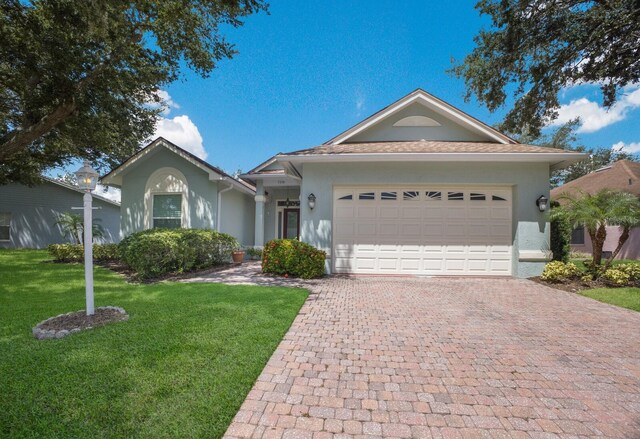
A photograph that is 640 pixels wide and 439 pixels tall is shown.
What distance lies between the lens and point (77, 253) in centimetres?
1137

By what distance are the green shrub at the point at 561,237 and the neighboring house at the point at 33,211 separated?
22.4m

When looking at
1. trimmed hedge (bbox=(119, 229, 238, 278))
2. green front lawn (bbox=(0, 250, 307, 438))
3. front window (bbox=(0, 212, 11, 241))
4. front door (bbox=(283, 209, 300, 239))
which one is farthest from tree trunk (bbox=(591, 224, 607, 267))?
front window (bbox=(0, 212, 11, 241))

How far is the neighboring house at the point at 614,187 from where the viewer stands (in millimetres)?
14352

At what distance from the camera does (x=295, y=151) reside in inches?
341

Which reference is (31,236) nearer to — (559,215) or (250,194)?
(250,194)

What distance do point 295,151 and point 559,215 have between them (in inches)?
316

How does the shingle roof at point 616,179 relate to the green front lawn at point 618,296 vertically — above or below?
above

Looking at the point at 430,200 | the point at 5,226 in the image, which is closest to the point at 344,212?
the point at 430,200

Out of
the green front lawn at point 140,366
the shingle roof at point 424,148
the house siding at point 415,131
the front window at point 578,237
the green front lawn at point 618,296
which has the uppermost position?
the house siding at point 415,131

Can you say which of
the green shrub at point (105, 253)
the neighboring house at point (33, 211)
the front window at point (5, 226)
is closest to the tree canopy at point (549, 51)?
the green shrub at point (105, 253)

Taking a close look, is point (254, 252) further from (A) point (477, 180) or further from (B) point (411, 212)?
(A) point (477, 180)

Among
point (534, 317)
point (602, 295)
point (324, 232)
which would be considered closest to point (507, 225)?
point (602, 295)

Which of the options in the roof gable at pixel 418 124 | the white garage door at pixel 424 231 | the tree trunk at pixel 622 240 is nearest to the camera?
the tree trunk at pixel 622 240

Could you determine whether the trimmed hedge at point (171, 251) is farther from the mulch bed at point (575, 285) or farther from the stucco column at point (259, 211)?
the mulch bed at point (575, 285)
